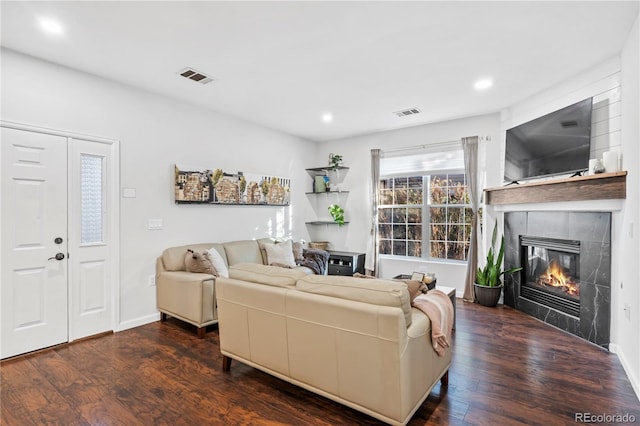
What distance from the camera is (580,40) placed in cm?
272

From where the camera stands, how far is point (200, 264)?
362 cm

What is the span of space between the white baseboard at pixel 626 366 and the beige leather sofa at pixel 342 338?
4.36ft

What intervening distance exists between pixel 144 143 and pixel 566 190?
4672 mm

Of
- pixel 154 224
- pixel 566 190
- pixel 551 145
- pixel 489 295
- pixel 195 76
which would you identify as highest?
pixel 195 76

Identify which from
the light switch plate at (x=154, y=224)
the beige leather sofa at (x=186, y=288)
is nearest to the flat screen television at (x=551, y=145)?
the beige leather sofa at (x=186, y=288)

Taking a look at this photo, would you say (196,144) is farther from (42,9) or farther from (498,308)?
(498,308)

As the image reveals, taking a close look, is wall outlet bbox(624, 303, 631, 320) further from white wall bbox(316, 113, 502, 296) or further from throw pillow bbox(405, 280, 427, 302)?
white wall bbox(316, 113, 502, 296)

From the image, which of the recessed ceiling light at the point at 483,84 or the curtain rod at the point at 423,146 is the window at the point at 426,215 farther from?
the recessed ceiling light at the point at 483,84

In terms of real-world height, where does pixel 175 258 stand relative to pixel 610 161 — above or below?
below

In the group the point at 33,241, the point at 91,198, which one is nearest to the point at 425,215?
the point at 91,198

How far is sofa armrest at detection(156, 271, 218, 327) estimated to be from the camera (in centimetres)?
337

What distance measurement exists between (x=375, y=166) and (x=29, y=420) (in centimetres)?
508

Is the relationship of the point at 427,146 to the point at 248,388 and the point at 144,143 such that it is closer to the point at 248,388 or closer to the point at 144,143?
the point at 144,143

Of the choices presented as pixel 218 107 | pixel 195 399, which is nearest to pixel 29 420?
pixel 195 399
